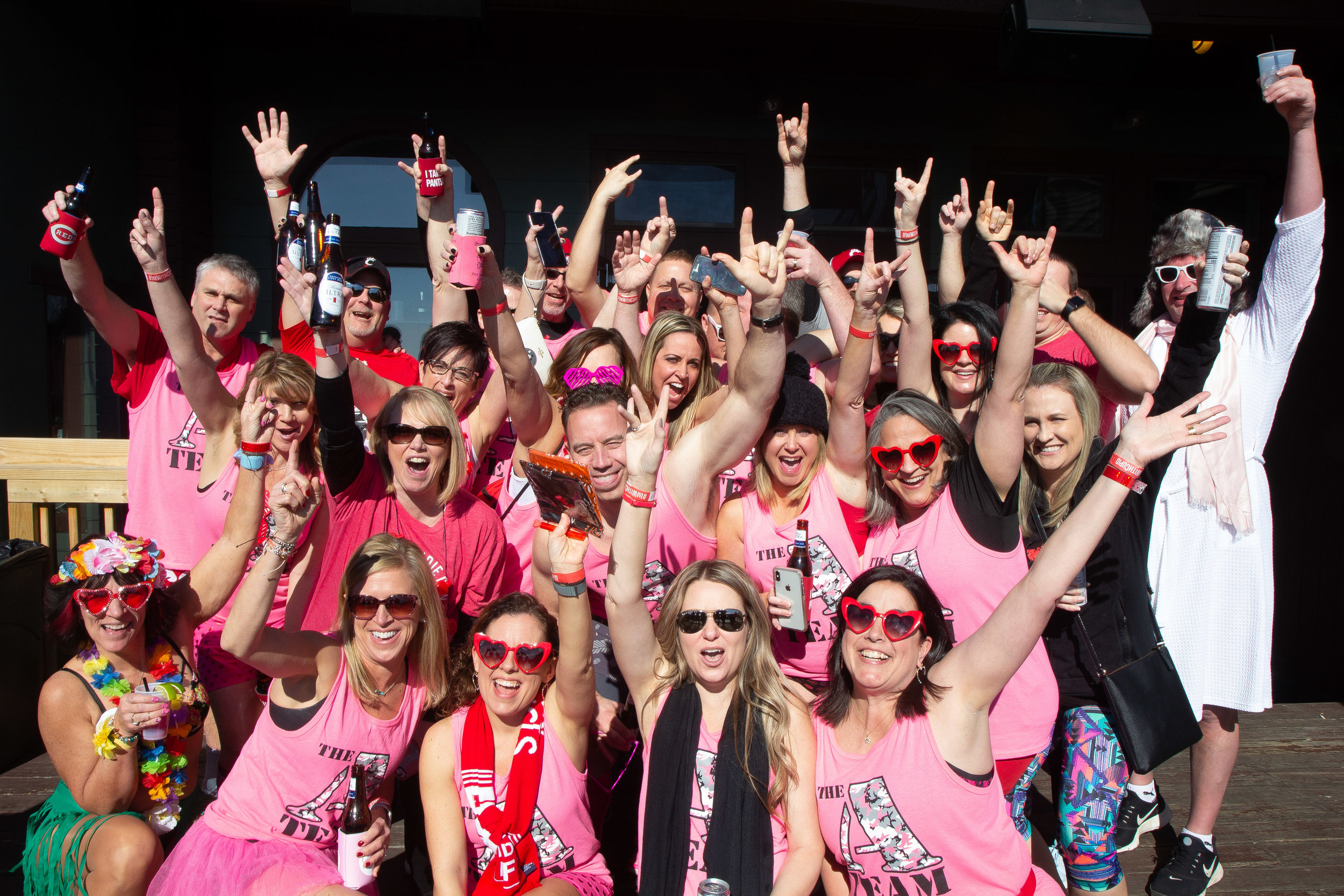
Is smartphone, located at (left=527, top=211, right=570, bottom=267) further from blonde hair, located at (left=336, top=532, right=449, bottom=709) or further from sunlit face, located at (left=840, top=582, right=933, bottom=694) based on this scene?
sunlit face, located at (left=840, top=582, right=933, bottom=694)

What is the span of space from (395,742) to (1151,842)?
10.1 feet

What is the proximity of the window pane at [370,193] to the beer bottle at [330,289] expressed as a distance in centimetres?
398

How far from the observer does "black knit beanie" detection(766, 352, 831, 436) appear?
9.95 ft

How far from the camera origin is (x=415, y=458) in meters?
3.11

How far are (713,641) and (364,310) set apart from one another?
2233 mm

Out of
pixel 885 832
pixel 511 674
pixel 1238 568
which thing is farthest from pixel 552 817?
pixel 1238 568

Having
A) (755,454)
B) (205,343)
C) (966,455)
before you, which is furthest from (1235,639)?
(205,343)

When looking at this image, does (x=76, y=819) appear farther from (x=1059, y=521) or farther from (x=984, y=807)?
(x=1059, y=521)

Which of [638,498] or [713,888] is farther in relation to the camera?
[638,498]

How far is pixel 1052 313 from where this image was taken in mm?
3832

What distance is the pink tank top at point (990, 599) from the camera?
8.50 ft

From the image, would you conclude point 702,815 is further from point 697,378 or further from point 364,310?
point 364,310

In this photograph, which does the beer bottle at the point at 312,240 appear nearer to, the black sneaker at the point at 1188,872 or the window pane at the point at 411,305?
the window pane at the point at 411,305

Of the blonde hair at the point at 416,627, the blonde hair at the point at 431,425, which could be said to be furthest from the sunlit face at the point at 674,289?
the blonde hair at the point at 416,627
